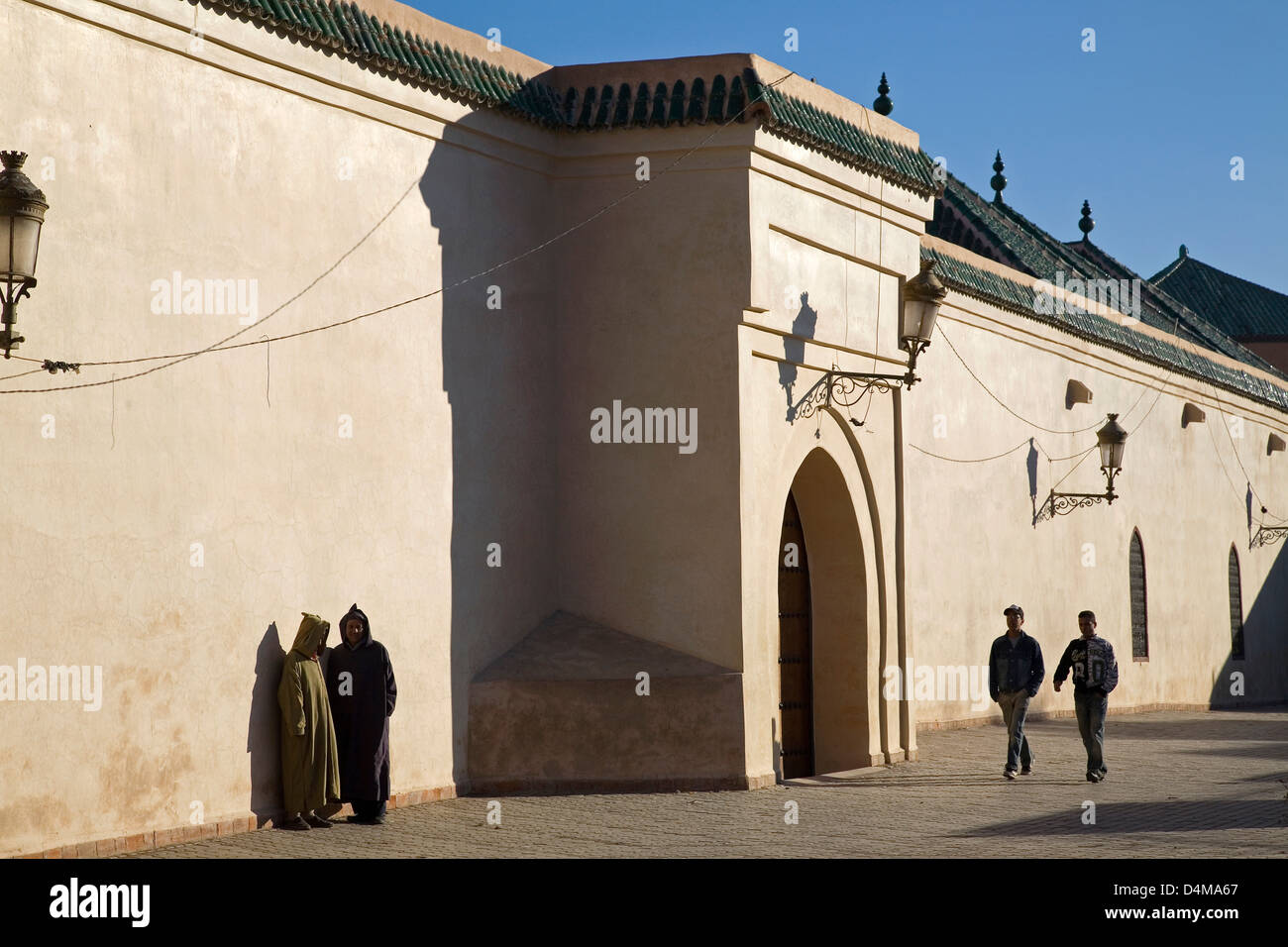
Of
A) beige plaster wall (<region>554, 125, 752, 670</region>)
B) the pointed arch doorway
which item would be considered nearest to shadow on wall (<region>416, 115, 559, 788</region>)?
beige plaster wall (<region>554, 125, 752, 670</region>)

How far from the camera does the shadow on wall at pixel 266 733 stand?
9.94 metres

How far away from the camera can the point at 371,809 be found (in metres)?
10.4

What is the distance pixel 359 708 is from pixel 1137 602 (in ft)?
50.7

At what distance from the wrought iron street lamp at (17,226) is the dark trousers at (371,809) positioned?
13.0ft

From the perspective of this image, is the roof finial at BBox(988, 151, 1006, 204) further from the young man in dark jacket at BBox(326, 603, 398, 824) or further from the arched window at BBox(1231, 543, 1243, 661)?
the young man in dark jacket at BBox(326, 603, 398, 824)

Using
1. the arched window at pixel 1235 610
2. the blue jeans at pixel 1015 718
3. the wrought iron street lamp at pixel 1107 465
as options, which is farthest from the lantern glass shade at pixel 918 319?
the arched window at pixel 1235 610

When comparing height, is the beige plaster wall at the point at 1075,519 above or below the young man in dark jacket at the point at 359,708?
above

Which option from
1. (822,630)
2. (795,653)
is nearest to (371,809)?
(795,653)

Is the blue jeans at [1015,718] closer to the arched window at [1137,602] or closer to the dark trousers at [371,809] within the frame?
the dark trousers at [371,809]

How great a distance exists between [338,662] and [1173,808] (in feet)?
18.5

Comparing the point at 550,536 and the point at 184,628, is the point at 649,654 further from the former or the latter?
the point at 184,628

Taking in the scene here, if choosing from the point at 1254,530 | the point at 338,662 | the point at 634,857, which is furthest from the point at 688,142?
the point at 1254,530

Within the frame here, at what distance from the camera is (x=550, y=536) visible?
12.6 m

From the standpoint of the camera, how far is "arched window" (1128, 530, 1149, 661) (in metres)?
22.9
